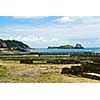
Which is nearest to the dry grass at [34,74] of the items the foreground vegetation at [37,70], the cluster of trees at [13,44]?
the foreground vegetation at [37,70]

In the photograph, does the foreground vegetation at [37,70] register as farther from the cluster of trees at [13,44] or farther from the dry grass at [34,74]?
the cluster of trees at [13,44]

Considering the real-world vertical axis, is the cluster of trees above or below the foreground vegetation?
above

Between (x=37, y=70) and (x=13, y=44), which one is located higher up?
(x=13, y=44)

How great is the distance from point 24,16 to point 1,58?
0.58m

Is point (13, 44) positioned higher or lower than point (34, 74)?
higher

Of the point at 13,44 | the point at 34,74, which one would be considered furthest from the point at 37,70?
the point at 13,44

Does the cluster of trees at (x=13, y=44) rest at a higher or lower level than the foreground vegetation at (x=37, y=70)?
higher

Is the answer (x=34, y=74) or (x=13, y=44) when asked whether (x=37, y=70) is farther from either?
(x=13, y=44)

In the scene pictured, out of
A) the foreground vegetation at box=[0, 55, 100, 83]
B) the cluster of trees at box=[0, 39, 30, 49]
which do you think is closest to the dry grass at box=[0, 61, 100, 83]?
the foreground vegetation at box=[0, 55, 100, 83]

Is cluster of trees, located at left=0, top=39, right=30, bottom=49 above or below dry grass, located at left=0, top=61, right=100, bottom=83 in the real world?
above

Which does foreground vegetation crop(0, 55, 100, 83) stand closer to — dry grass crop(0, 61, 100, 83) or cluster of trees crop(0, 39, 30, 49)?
dry grass crop(0, 61, 100, 83)
